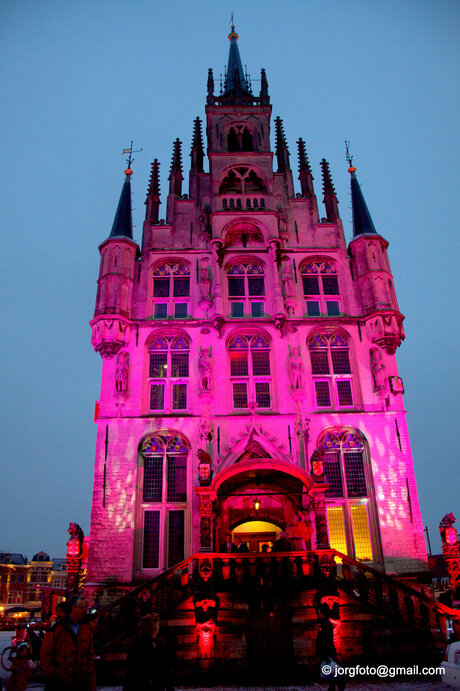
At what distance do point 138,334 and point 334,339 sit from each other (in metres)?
9.31

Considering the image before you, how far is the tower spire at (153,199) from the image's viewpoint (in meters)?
26.3

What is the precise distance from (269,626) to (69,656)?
838cm

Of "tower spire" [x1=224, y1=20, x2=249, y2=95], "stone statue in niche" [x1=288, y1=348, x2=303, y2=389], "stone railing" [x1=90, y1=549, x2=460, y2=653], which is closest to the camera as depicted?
"stone railing" [x1=90, y1=549, x2=460, y2=653]

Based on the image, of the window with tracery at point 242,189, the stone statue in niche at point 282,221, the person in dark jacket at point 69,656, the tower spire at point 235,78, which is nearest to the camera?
the person in dark jacket at point 69,656

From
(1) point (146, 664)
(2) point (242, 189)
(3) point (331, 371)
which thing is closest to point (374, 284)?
(3) point (331, 371)

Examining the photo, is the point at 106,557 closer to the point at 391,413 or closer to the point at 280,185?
the point at 391,413

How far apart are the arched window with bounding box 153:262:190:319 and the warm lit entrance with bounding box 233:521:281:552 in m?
9.98

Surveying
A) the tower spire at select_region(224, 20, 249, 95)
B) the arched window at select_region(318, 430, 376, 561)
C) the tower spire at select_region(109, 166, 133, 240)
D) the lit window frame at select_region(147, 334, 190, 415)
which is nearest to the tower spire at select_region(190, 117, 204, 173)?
the tower spire at select_region(109, 166, 133, 240)

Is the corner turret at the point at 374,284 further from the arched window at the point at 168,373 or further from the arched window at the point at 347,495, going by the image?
the arched window at the point at 168,373

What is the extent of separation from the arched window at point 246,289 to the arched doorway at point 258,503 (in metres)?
8.15

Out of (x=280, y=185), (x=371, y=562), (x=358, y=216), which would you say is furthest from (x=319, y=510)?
(x=280, y=185)

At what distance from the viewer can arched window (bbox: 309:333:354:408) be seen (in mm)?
22281

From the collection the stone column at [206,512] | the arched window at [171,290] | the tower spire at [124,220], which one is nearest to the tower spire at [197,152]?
the tower spire at [124,220]

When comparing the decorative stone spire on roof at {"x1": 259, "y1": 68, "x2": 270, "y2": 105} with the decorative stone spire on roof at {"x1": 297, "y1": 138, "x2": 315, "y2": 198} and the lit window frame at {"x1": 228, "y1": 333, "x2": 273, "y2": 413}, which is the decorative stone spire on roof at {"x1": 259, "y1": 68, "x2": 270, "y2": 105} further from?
the lit window frame at {"x1": 228, "y1": 333, "x2": 273, "y2": 413}
